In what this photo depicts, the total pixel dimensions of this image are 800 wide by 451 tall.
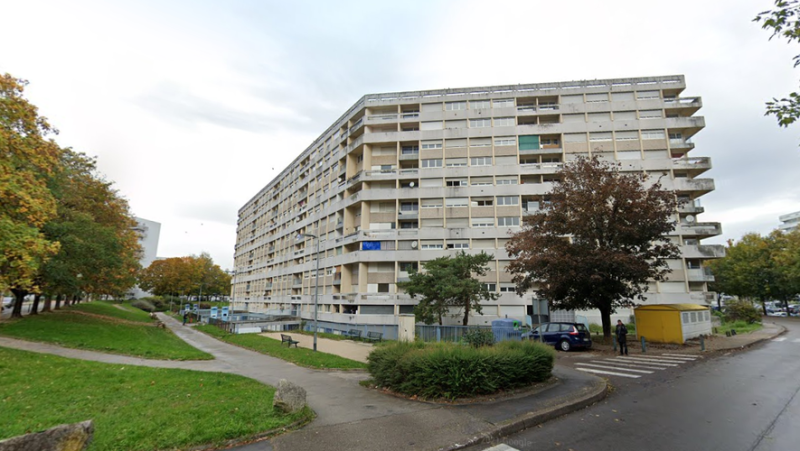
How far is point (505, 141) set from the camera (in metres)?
36.6

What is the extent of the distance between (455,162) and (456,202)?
4423 millimetres

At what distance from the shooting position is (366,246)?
35.4 metres

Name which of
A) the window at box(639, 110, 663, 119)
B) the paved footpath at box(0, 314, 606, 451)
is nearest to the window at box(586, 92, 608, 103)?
the window at box(639, 110, 663, 119)

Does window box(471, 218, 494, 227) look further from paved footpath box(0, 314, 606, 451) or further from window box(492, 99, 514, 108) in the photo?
paved footpath box(0, 314, 606, 451)

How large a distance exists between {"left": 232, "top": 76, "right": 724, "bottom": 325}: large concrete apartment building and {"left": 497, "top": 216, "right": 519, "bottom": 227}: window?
10 cm

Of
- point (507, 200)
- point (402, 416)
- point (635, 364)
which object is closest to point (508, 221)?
point (507, 200)

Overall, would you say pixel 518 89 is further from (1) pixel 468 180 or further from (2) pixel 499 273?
(2) pixel 499 273

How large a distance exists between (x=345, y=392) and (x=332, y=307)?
29269 mm

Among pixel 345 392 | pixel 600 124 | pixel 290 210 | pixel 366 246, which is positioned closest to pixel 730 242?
pixel 600 124

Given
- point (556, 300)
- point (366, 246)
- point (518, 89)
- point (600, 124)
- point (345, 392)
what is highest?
point (518, 89)

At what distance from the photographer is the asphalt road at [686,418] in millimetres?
5852

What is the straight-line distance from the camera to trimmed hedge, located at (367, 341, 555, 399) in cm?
823

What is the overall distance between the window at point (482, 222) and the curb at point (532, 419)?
86.4 feet

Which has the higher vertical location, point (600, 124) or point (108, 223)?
point (600, 124)
